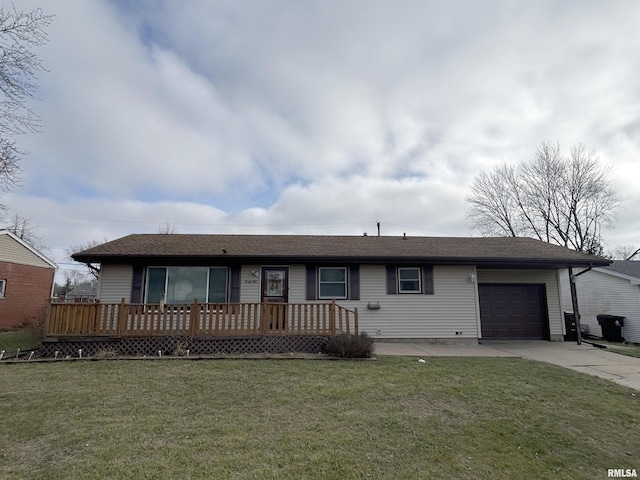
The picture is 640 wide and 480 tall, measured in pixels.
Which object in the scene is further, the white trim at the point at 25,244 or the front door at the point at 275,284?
the white trim at the point at 25,244

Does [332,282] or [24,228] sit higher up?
[24,228]

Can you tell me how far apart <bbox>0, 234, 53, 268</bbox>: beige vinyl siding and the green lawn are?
41.6ft

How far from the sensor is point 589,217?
23.7 meters

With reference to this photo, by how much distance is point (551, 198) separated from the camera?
80.3 ft

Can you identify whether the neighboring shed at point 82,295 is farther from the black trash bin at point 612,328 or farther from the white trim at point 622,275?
the white trim at point 622,275

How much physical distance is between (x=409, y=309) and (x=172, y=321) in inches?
272

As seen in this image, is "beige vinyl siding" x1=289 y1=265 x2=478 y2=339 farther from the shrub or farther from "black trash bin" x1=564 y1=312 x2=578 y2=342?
"black trash bin" x1=564 y1=312 x2=578 y2=342

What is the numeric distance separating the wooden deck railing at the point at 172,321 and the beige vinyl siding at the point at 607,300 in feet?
46.3

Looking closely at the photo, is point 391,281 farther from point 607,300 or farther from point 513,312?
point 607,300

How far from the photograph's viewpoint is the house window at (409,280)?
10852 mm

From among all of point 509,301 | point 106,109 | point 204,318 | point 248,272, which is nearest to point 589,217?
point 509,301

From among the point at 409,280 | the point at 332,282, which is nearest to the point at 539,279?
the point at 409,280

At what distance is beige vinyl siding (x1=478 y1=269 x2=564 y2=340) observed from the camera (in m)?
11.6

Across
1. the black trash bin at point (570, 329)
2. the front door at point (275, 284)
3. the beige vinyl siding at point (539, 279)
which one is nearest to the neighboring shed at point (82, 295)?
the front door at point (275, 284)
